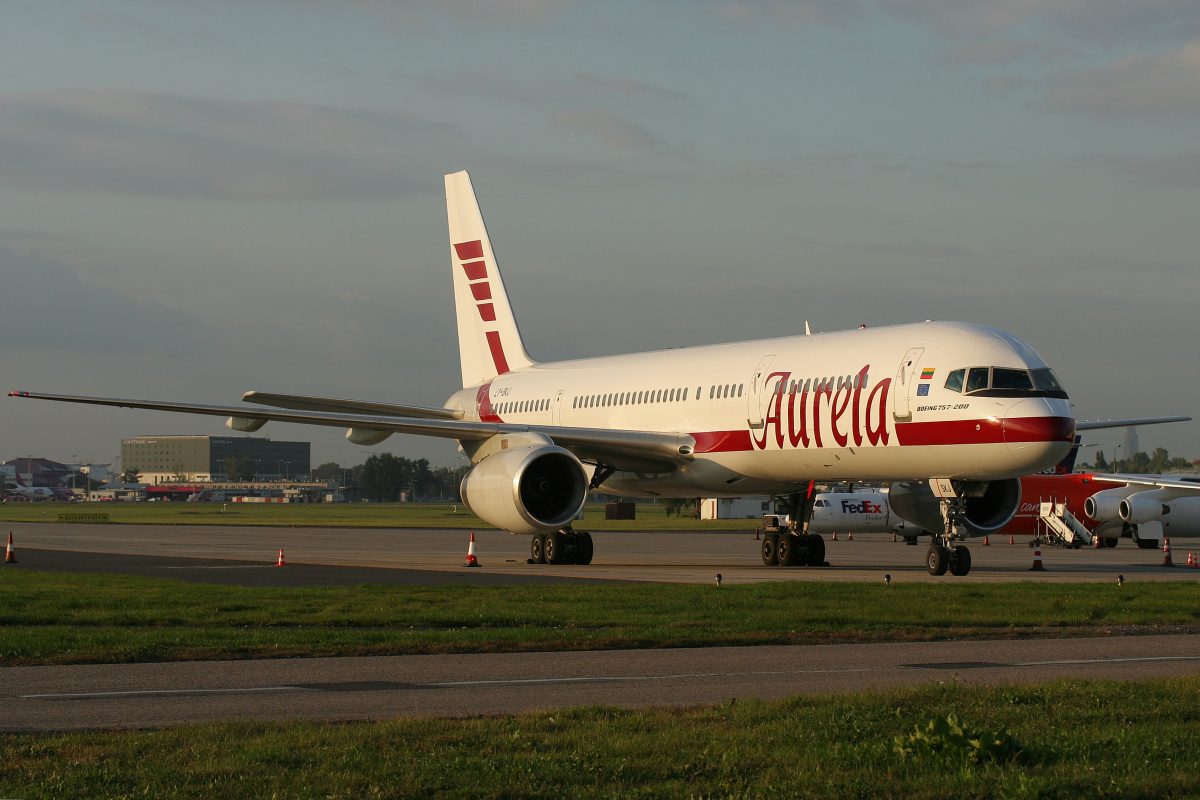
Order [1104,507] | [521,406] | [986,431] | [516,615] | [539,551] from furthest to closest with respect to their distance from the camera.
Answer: [1104,507] → [521,406] → [539,551] → [986,431] → [516,615]

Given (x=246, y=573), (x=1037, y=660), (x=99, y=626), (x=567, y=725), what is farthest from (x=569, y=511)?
(x=567, y=725)

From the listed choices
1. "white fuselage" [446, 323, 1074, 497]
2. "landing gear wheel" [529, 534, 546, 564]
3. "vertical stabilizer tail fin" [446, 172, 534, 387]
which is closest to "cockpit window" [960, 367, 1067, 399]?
"white fuselage" [446, 323, 1074, 497]

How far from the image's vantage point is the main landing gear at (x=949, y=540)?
2395 centimetres

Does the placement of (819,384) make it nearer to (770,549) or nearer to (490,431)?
(770,549)

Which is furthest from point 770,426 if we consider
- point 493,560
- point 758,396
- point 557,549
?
point 493,560

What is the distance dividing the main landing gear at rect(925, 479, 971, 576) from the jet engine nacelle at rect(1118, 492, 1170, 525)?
20.5 meters

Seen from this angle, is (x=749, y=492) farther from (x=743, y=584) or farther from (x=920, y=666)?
(x=920, y=666)

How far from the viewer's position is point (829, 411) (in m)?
24.4

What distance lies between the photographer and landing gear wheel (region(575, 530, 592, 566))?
92.8ft

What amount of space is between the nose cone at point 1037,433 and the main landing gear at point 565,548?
9.82 meters

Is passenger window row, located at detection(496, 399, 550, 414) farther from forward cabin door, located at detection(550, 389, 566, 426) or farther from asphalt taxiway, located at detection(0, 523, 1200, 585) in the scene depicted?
asphalt taxiway, located at detection(0, 523, 1200, 585)

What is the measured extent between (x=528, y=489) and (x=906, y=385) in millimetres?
7686

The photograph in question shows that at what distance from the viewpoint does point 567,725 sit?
8000 mm

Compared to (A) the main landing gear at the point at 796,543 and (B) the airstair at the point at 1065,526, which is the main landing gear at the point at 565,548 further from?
(B) the airstair at the point at 1065,526
